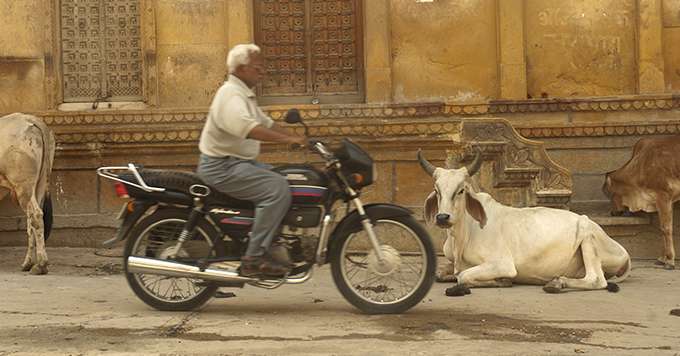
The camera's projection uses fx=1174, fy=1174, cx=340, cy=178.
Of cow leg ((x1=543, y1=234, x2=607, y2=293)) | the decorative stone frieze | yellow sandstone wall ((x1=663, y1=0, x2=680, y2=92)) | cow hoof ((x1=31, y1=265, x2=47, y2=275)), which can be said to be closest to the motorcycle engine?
cow leg ((x1=543, y1=234, x2=607, y2=293))

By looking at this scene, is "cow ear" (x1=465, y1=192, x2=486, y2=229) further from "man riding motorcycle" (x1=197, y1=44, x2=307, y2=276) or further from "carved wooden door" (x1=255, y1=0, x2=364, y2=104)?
"carved wooden door" (x1=255, y1=0, x2=364, y2=104)

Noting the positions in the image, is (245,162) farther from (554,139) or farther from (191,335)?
(554,139)

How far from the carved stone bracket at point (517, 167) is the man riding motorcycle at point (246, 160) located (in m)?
3.72

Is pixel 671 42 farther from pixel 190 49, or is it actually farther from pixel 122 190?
pixel 122 190

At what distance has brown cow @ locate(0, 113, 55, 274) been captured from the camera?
1004cm

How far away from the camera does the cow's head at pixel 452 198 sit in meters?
8.63

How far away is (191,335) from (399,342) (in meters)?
1.19

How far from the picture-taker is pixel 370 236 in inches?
293

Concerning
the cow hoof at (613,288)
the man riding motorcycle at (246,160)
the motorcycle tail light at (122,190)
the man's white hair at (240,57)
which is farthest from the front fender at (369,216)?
the cow hoof at (613,288)

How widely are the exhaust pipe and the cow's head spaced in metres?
1.54

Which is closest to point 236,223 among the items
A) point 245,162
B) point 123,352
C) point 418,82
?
point 245,162

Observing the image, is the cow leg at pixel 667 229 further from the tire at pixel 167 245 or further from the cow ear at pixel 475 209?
the tire at pixel 167 245

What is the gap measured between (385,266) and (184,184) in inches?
54.1

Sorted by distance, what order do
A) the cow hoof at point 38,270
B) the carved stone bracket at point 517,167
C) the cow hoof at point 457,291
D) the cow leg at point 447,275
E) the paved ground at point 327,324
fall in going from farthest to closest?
the carved stone bracket at point 517,167 < the cow hoof at point 38,270 < the cow leg at point 447,275 < the cow hoof at point 457,291 < the paved ground at point 327,324
